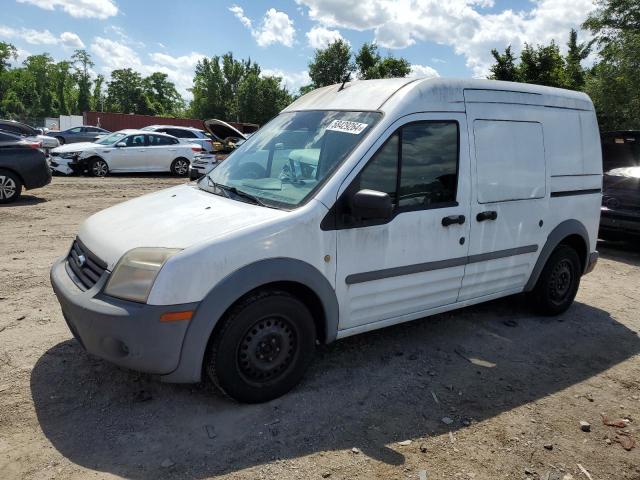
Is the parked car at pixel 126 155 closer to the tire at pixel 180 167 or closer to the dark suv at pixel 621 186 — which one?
the tire at pixel 180 167

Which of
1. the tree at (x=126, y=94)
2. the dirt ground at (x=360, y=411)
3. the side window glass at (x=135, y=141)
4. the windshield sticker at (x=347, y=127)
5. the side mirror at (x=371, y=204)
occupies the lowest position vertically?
the dirt ground at (x=360, y=411)

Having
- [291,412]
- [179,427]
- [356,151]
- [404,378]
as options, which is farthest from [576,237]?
[179,427]

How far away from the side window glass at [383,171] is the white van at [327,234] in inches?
0.4

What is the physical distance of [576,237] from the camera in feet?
16.9

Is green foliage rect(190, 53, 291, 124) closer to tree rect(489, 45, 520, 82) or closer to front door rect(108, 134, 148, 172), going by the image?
tree rect(489, 45, 520, 82)

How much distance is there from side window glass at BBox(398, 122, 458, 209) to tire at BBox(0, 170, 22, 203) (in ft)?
29.2

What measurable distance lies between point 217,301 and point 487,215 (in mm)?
2308

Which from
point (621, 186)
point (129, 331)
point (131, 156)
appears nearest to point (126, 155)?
point (131, 156)

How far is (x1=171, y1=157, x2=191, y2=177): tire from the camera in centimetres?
1705

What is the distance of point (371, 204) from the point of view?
317cm

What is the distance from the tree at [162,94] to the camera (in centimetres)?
8822

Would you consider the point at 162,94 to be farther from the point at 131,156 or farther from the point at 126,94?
the point at 131,156

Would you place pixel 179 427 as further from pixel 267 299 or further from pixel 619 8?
pixel 619 8

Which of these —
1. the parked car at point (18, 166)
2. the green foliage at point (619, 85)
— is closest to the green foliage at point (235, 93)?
the green foliage at point (619, 85)
